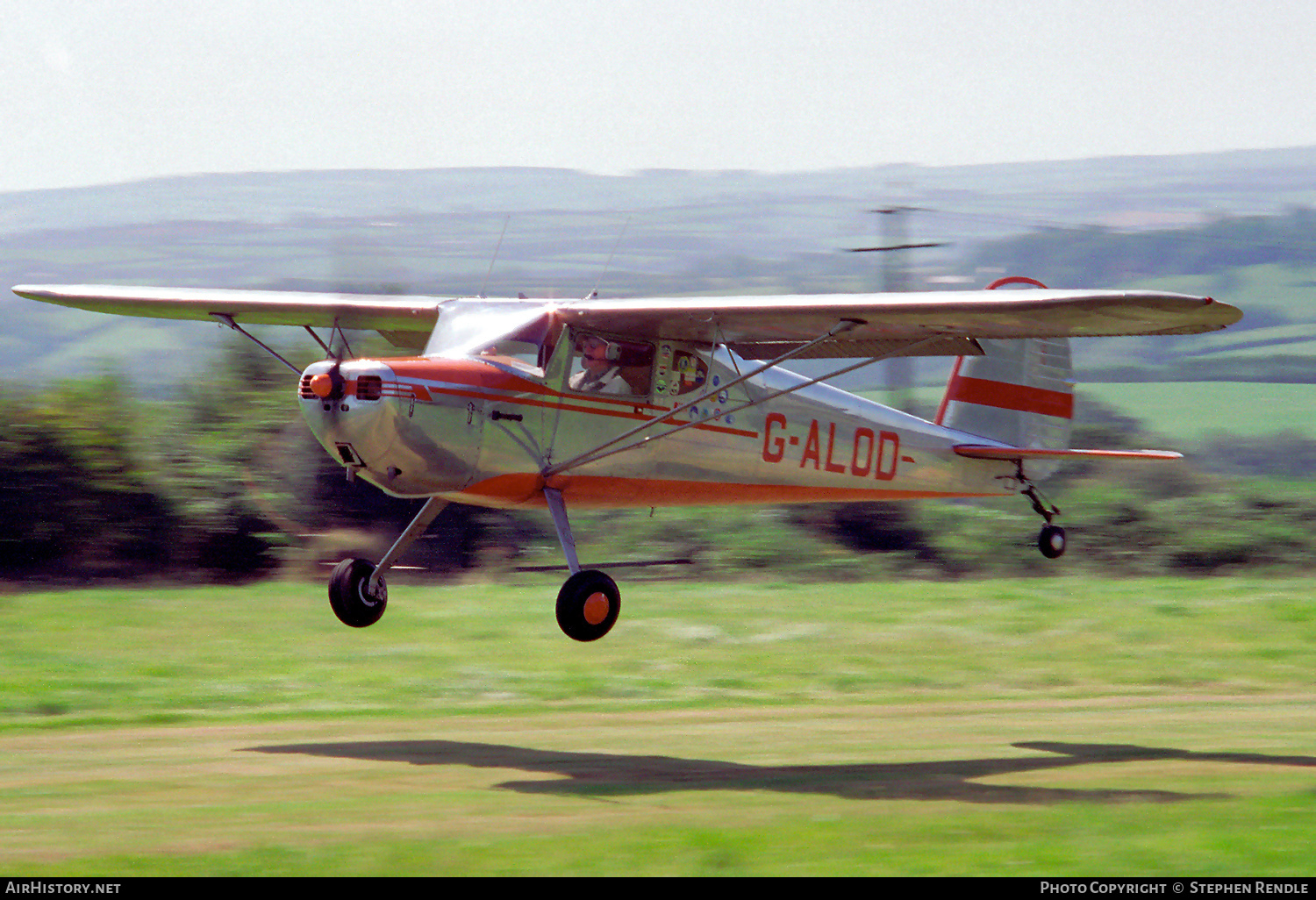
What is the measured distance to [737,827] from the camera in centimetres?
822

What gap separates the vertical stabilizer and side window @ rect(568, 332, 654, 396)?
472 cm

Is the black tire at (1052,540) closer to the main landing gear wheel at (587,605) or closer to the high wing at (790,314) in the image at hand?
the high wing at (790,314)

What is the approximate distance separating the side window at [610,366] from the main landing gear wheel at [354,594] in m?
2.36

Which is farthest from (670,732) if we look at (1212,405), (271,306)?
(1212,405)

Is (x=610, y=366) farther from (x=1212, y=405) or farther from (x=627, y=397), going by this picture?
(x=1212, y=405)

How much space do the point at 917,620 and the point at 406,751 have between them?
11232 millimetres

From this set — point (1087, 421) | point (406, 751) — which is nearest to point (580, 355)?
point (406, 751)

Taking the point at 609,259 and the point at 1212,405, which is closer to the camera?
the point at 609,259

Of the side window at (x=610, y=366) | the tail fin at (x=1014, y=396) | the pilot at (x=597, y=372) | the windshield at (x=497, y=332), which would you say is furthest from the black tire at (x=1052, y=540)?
the windshield at (x=497, y=332)

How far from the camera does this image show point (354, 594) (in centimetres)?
1179

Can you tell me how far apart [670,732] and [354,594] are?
3084mm

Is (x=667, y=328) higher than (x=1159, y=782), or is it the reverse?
(x=667, y=328)

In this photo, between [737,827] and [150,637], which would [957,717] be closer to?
[737,827]

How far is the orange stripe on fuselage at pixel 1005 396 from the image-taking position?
15344 millimetres
